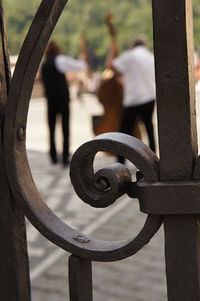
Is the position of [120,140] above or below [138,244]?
above

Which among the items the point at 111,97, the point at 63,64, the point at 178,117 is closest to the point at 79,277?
the point at 178,117

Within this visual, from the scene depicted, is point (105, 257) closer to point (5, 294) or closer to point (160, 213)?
point (160, 213)

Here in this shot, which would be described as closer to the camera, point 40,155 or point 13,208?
point 13,208

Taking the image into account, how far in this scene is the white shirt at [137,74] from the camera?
8.77 m

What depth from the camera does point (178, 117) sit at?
1315mm

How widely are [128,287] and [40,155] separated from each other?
713 centimetres

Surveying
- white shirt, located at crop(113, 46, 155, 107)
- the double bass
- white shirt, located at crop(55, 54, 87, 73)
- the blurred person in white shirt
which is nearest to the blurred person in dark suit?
white shirt, located at crop(55, 54, 87, 73)

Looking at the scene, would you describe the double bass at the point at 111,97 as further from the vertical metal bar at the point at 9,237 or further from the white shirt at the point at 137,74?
the vertical metal bar at the point at 9,237

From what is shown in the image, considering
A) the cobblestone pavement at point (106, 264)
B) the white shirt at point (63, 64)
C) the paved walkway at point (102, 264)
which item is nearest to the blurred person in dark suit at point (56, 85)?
the white shirt at point (63, 64)

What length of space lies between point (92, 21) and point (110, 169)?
5308 centimetres

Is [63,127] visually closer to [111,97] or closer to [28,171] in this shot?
[111,97]

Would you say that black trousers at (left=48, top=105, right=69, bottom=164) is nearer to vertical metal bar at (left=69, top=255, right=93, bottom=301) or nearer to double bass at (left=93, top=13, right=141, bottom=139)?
double bass at (left=93, top=13, right=141, bottom=139)

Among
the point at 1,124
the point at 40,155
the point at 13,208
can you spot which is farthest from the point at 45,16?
the point at 40,155

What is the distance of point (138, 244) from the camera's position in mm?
1360
